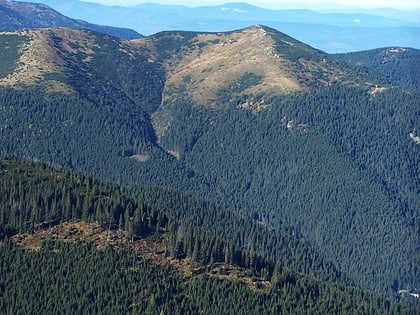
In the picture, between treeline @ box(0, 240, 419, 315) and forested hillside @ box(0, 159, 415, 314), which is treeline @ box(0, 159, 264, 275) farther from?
treeline @ box(0, 240, 419, 315)

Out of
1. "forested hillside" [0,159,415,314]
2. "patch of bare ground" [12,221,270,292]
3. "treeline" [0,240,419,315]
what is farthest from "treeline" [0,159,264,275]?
"treeline" [0,240,419,315]

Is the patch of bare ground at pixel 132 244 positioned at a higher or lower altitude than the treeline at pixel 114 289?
higher

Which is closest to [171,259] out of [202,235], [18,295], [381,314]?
[202,235]

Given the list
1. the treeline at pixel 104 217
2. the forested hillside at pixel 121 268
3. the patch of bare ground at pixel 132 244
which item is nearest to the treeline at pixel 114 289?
the forested hillside at pixel 121 268

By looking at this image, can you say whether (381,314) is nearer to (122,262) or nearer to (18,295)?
(122,262)

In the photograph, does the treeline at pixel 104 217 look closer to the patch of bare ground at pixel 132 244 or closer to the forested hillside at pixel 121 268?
the forested hillside at pixel 121 268
